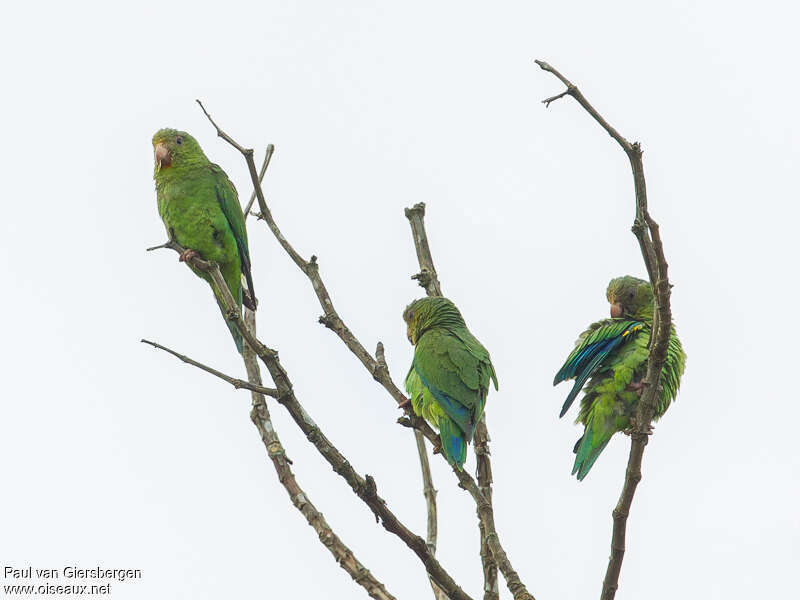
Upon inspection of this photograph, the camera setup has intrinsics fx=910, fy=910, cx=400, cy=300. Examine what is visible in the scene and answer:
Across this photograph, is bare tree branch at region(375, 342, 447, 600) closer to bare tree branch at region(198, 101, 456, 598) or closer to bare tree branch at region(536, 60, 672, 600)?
bare tree branch at region(198, 101, 456, 598)

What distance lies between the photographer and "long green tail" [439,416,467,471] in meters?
5.93

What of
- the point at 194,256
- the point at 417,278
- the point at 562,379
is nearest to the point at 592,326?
the point at 562,379

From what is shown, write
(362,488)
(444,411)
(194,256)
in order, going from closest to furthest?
(362,488)
(444,411)
(194,256)

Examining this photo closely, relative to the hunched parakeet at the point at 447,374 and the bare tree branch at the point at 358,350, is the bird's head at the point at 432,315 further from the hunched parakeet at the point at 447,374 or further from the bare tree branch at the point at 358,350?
the bare tree branch at the point at 358,350

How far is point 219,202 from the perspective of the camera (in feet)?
27.2

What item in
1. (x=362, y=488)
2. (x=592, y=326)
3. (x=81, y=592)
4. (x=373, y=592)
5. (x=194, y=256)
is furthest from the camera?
(x=194, y=256)

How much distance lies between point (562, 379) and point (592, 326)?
0.74 meters

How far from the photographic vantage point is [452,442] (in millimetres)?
6035

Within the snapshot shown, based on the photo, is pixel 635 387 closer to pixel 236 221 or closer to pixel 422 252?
pixel 422 252

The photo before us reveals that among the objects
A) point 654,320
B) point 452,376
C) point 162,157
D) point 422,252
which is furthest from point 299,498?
point 162,157

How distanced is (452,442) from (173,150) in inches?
166

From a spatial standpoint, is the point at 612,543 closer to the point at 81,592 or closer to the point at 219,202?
the point at 81,592

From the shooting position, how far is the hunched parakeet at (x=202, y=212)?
26.6 ft

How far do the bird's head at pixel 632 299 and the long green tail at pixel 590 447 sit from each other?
1110mm
